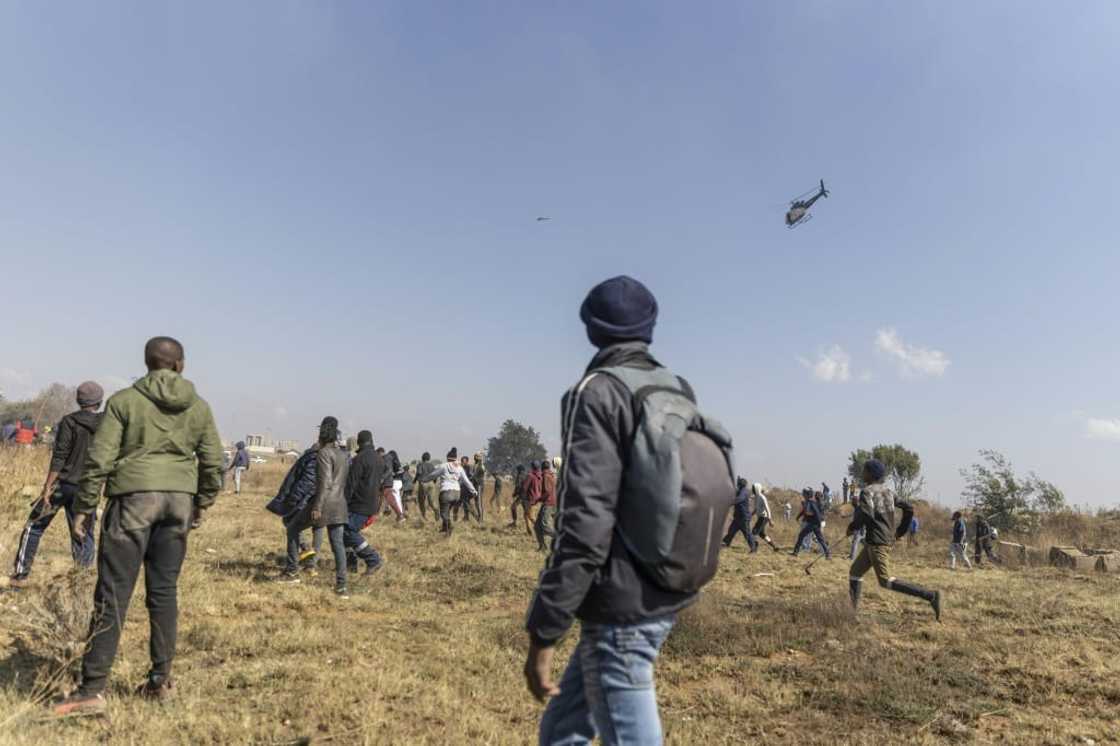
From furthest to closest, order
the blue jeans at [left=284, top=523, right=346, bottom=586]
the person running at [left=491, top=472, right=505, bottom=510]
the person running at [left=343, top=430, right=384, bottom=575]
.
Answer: the person running at [left=491, top=472, right=505, bottom=510]
the person running at [left=343, top=430, right=384, bottom=575]
the blue jeans at [left=284, top=523, right=346, bottom=586]

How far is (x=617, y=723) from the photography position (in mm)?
1912

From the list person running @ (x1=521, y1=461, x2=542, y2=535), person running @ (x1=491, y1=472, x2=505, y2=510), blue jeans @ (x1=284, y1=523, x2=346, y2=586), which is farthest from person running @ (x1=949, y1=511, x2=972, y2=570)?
blue jeans @ (x1=284, y1=523, x2=346, y2=586)

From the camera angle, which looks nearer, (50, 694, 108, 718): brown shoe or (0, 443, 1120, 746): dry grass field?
(50, 694, 108, 718): brown shoe

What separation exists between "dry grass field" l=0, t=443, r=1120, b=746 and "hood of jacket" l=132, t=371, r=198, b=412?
1.42m

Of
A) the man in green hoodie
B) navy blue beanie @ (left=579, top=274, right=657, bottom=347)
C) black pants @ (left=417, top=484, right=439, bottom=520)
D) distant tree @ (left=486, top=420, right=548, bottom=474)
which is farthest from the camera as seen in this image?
distant tree @ (left=486, top=420, right=548, bottom=474)

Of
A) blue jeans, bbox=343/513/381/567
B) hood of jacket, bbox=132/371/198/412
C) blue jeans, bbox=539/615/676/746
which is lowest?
blue jeans, bbox=343/513/381/567

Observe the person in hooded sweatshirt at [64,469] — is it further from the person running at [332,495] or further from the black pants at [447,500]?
the black pants at [447,500]

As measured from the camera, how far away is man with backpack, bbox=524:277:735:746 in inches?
73.5

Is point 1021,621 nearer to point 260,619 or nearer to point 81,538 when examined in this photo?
point 260,619

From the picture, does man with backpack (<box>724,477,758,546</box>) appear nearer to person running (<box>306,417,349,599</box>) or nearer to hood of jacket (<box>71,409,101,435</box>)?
person running (<box>306,417,349,599</box>)

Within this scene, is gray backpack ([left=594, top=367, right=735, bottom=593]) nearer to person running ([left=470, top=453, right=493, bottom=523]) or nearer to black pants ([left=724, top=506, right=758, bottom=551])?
black pants ([left=724, top=506, right=758, bottom=551])

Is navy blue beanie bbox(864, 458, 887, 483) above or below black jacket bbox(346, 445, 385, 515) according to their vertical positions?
above

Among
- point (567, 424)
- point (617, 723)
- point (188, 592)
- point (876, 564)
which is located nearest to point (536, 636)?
point (617, 723)

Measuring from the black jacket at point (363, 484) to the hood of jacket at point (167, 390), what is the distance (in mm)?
5399
